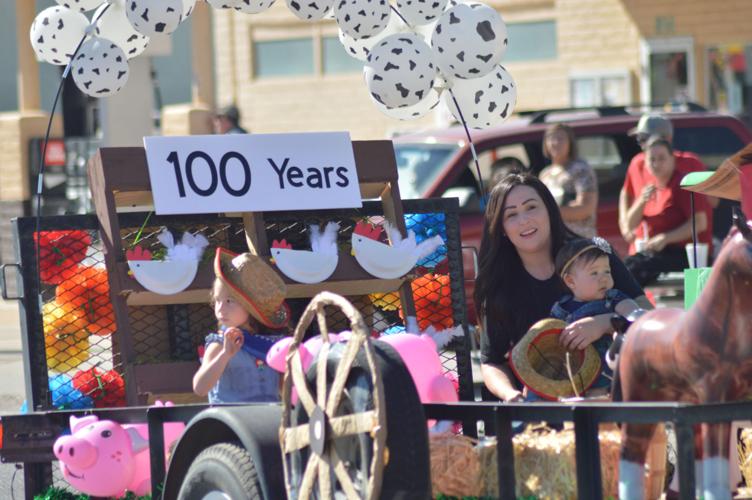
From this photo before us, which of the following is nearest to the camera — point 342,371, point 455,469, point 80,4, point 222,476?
point 342,371

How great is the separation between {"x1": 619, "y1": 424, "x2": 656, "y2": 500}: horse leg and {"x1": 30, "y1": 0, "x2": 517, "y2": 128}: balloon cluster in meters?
2.38

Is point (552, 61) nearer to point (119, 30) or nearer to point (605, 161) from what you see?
point (605, 161)

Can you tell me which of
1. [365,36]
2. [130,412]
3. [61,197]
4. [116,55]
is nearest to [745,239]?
[130,412]

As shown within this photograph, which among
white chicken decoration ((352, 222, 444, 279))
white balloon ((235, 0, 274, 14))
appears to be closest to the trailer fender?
white chicken decoration ((352, 222, 444, 279))

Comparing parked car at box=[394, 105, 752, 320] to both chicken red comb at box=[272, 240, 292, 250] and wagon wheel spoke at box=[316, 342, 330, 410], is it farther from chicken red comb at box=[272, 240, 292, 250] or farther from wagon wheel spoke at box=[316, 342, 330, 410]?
wagon wheel spoke at box=[316, 342, 330, 410]

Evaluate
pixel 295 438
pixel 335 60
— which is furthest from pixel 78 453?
pixel 335 60

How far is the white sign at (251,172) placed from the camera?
566cm

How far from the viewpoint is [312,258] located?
221 inches

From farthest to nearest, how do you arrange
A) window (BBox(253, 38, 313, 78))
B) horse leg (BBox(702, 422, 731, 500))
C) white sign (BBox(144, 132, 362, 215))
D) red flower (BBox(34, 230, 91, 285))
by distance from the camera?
window (BBox(253, 38, 313, 78)) < white sign (BBox(144, 132, 362, 215)) < red flower (BBox(34, 230, 91, 285)) < horse leg (BBox(702, 422, 731, 500))

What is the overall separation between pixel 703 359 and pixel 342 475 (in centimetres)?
95

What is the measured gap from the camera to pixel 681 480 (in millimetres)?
3398

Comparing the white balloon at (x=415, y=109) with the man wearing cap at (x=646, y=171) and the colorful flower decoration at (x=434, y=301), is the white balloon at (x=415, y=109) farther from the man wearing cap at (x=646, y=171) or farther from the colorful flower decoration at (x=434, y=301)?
the man wearing cap at (x=646, y=171)

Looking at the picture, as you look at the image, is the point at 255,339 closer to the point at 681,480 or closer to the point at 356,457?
the point at 356,457

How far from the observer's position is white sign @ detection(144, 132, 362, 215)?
5664 millimetres
